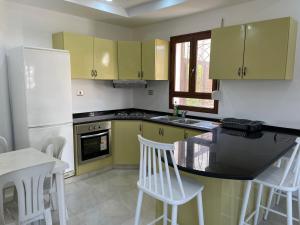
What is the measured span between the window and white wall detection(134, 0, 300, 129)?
15cm

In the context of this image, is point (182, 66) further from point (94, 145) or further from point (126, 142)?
point (94, 145)

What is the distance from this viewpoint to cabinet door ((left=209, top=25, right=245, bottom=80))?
2684 mm

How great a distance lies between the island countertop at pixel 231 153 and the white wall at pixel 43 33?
7.52 feet

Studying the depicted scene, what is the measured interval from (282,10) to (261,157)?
1.98 meters

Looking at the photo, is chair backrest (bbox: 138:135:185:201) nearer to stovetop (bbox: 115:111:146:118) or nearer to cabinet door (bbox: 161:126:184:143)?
cabinet door (bbox: 161:126:184:143)

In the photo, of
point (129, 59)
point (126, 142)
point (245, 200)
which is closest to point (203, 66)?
point (129, 59)

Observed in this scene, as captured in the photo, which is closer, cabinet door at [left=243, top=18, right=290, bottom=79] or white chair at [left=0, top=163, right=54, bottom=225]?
white chair at [left=0, top=163, right=54, bottom=225]

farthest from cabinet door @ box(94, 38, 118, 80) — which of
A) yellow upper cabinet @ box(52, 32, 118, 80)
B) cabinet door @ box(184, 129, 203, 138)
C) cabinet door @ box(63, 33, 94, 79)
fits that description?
cabinet door @ box(184, 129, 203, 138)

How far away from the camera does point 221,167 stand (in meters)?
1.52

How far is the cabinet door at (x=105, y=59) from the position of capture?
3.57 m

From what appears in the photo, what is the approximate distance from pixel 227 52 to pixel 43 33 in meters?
2.62

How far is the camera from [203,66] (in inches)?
138

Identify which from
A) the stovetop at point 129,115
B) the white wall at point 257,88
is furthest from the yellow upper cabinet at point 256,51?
the stovetop at point 129,115

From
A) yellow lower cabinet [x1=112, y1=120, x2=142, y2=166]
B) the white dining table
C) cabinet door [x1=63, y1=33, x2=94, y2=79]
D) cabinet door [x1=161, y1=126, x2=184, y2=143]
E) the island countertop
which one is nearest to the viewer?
the island countertop
